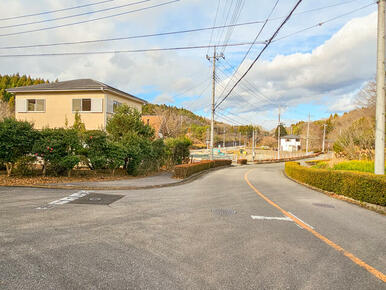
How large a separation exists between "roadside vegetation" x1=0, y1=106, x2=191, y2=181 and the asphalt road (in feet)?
14.5

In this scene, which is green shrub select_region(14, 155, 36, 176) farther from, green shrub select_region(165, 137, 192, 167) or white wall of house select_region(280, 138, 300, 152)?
white wall of house select_region(280, 138, 300, 152)

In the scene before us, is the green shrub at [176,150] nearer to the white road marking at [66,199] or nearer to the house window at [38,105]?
the white road marking at [66,199]

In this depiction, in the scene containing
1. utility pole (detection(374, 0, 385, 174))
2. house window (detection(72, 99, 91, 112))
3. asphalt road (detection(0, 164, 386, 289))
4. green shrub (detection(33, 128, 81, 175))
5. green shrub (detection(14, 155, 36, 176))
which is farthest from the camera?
house window (detection(72, 99, 91, 112))

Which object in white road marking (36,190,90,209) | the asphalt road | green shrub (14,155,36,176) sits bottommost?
white road marking (36,190,90,209)

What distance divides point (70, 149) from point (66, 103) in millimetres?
12015

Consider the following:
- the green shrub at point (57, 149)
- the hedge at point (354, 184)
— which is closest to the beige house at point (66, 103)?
the green shrub at point (57, 149)

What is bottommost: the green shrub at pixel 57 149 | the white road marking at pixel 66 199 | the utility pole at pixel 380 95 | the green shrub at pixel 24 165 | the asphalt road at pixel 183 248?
the white road marking at pixel 66 199

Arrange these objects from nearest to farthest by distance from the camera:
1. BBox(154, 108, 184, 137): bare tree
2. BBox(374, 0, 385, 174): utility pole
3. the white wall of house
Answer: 1. BBox(374, 0, 385, 174): utility pole
2. BBox(154, 108, 184, 137): bare tree
3. the white wall of house

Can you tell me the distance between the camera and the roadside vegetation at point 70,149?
10.4m

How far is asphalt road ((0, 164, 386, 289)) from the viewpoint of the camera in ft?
9.71

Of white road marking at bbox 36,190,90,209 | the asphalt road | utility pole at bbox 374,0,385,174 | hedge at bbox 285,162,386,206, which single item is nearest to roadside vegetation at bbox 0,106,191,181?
white road marking at bbox 36,190,90,209

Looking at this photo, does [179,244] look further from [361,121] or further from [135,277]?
[361,121]

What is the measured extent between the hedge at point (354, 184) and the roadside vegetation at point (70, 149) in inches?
396

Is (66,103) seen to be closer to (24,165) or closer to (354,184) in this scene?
(24,165)
